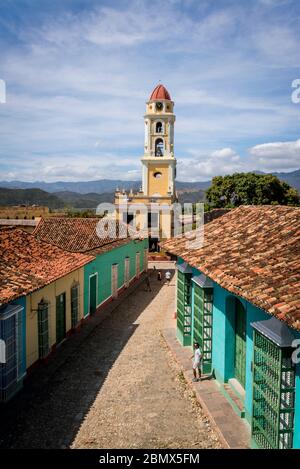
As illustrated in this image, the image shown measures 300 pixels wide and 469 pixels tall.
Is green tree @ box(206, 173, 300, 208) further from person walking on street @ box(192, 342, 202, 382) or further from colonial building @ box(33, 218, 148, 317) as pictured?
person walking on street @ box(192, 342, 202, 382)

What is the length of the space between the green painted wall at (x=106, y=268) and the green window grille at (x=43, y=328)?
367 centimetres

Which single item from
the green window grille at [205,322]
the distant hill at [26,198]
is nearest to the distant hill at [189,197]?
the distant hill at [26,198]

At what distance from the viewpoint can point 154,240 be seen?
Answer: 116 ft

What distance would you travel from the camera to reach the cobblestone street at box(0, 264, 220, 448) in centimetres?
677

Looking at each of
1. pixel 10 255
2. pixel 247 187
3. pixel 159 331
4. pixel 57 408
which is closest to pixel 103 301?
pixel 159 331

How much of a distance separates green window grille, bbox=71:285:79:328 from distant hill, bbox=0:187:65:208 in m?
66.3

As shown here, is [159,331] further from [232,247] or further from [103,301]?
[232,247]

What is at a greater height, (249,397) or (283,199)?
(283,199)

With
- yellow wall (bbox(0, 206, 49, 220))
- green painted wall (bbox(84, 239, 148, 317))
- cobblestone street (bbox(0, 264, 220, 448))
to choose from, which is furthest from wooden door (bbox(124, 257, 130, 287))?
yellow wall (bbox(0, 206, 49, 220))

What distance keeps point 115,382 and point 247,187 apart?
92.0 ft

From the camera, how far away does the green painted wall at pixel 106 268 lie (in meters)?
14.0

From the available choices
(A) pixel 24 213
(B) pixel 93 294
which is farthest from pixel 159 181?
(B) pixel 93 294

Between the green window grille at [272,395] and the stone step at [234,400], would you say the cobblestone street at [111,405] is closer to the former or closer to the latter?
the stone step at [234,400]
